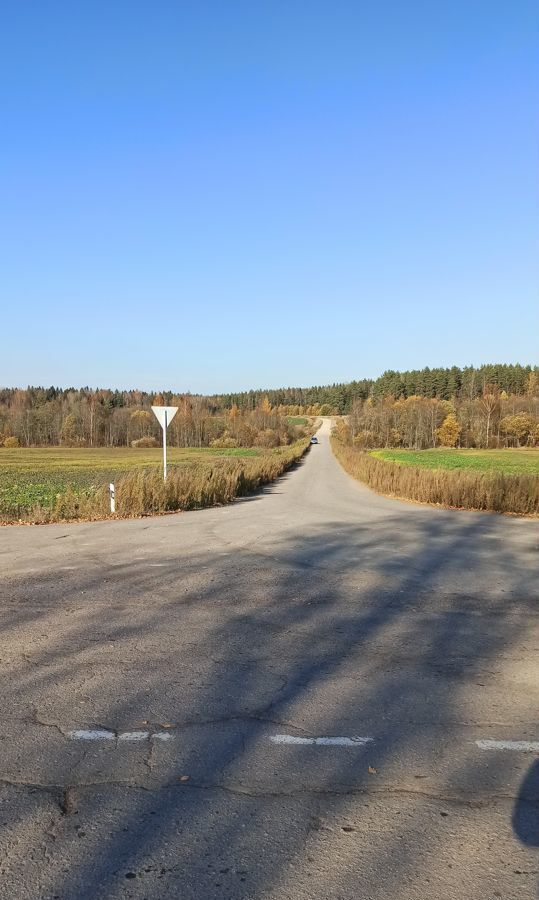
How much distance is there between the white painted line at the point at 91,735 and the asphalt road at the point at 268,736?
1 centimetres

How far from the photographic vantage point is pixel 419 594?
770 centimetres

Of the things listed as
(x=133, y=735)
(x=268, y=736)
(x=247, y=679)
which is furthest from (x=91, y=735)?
(x=247, y=679)

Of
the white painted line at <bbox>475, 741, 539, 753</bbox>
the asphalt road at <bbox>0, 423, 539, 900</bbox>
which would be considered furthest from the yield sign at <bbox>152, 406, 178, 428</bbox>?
the white painted line at <bbox>475, 741, 539, 753</bbox>

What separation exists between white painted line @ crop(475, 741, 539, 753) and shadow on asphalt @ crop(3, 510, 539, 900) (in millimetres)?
154

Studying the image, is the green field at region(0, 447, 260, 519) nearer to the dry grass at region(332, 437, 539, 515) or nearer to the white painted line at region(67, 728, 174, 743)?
the dry grass at region(332, 437, 539, 515)

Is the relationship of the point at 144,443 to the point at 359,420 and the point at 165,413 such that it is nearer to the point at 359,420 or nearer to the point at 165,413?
the point at 359,420

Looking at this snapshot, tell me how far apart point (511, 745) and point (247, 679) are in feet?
6.31

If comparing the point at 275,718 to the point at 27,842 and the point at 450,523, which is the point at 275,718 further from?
the point at 450,523

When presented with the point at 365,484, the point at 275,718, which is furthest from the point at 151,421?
the point at 275,718

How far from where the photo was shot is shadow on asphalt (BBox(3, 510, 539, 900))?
2.82 metres

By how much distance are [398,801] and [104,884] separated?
→ 1.41 m

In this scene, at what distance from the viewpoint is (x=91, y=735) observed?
3910 millimetres

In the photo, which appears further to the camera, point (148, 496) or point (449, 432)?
point (449, 432)

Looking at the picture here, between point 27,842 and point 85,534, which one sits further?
point 85,534
